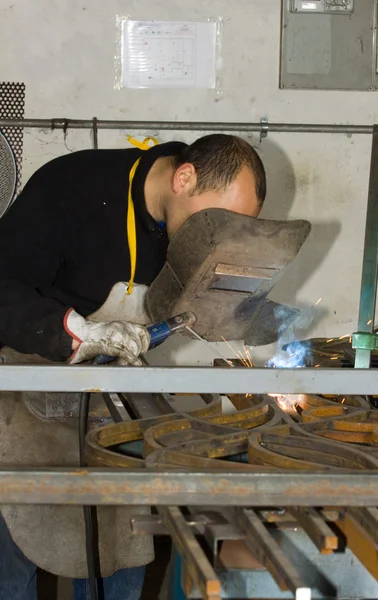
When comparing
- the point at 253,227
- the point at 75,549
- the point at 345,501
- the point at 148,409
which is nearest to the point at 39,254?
the point at 148,409

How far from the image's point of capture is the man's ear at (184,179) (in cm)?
190

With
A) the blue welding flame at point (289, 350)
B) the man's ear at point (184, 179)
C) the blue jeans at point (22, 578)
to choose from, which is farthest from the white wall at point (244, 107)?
the man's ear at point (184, 179)

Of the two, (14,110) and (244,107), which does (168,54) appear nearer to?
(244,107)

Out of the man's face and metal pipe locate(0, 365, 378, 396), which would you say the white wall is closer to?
the man's face

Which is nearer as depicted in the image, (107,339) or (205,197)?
(107,339)

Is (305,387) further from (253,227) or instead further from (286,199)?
(286,199)

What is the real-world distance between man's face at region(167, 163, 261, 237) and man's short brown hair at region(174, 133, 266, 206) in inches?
0.5

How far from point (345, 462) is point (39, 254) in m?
0.95

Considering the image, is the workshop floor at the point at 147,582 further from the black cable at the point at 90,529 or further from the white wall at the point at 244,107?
the black cable at the point at 90,529

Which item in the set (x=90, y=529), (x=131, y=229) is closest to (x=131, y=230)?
(x=131, y=229)

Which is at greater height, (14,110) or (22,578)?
(14,110)

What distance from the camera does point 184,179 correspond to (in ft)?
6.27

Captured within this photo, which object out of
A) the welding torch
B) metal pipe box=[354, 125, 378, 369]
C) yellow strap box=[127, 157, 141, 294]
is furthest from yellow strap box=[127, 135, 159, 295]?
metal pipe box=[354, 125, 378, 369]

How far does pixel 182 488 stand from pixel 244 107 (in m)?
2.35
